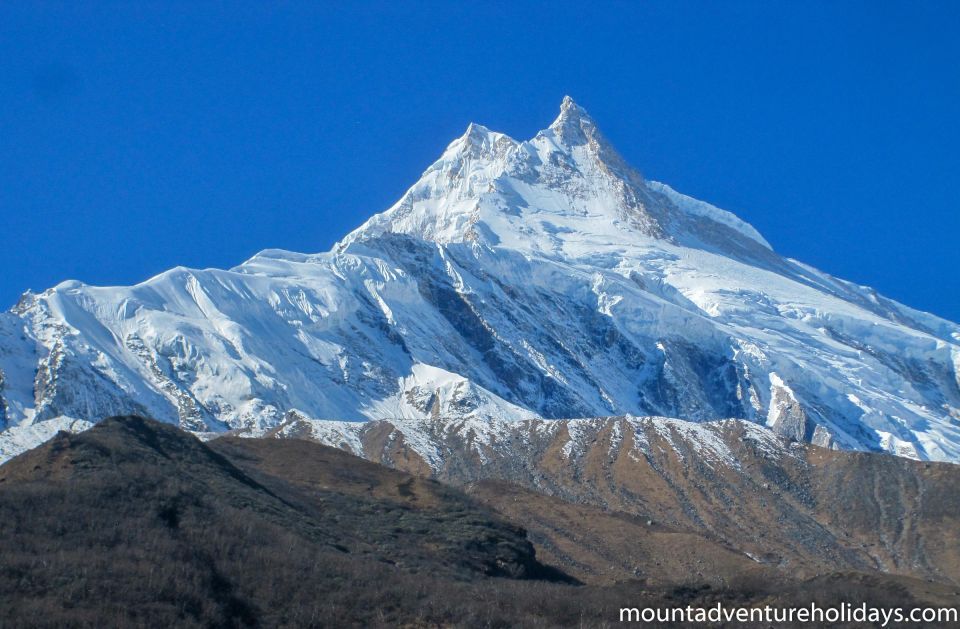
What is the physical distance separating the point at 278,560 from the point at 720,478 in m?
83.2

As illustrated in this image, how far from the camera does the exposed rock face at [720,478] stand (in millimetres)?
113562

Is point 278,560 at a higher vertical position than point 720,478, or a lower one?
lower

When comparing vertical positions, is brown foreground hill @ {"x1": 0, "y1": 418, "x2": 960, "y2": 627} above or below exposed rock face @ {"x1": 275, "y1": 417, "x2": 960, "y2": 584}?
below

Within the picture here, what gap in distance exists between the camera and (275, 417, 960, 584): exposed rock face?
4471 inches

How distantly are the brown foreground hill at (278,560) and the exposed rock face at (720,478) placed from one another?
28429mm

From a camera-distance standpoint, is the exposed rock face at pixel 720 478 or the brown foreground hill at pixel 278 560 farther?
the exposed rock face at pixel 720 478

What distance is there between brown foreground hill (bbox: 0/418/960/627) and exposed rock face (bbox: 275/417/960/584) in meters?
28.4

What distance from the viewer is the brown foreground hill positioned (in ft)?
149

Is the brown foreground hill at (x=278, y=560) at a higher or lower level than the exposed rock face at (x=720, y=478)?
lower

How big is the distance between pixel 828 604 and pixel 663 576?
1195 inches

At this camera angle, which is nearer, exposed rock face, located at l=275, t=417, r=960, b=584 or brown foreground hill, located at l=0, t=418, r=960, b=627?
brown foreground hill, located at l=0, t=418, r=960, b=627

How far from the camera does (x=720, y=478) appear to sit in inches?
5069

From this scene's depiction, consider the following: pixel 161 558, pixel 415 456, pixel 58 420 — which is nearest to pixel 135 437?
pixel 161 558

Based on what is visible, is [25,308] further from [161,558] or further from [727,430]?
[161,558]
